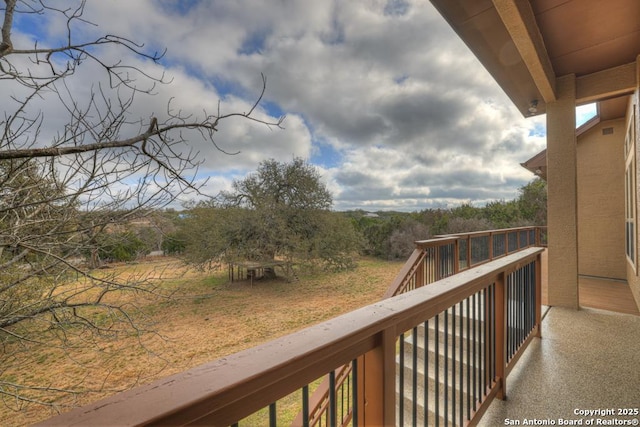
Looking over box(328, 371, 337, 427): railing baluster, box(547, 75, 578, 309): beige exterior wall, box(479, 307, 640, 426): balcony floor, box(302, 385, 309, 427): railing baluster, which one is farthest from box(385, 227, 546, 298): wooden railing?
box(302, 385, 309, 427): railing baluster

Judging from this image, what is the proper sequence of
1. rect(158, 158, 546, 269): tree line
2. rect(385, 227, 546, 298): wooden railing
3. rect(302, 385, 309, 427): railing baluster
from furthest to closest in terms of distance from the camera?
rect(158, 158, 546, 269): tree line
rect(385, 227, 546, 298): wooden railing
rect(302, 385, 309, 427): railing baluster

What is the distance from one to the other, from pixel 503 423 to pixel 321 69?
7950 millimetres

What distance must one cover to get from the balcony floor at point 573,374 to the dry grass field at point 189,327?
11.0 feet

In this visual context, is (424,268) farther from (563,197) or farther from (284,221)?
(284,221)

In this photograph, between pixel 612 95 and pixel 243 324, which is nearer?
pixel 612 95

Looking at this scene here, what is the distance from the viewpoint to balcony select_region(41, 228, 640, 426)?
0.58 meters

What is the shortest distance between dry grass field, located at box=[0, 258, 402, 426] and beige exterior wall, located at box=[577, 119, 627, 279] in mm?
5683

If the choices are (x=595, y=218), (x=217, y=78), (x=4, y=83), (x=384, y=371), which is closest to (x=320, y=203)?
(x=217, y=78)

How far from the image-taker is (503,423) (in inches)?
76.4

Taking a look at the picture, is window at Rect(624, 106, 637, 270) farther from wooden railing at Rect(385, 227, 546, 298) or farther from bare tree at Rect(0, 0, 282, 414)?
bare tree at Rect(0, 0, 282, 414)

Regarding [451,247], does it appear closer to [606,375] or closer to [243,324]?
[606,375]

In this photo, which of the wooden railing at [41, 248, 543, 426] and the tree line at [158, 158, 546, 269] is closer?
the wooden railing at [41, 248, 543, 426]

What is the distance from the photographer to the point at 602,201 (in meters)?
6.56

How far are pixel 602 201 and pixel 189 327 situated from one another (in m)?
11.0
